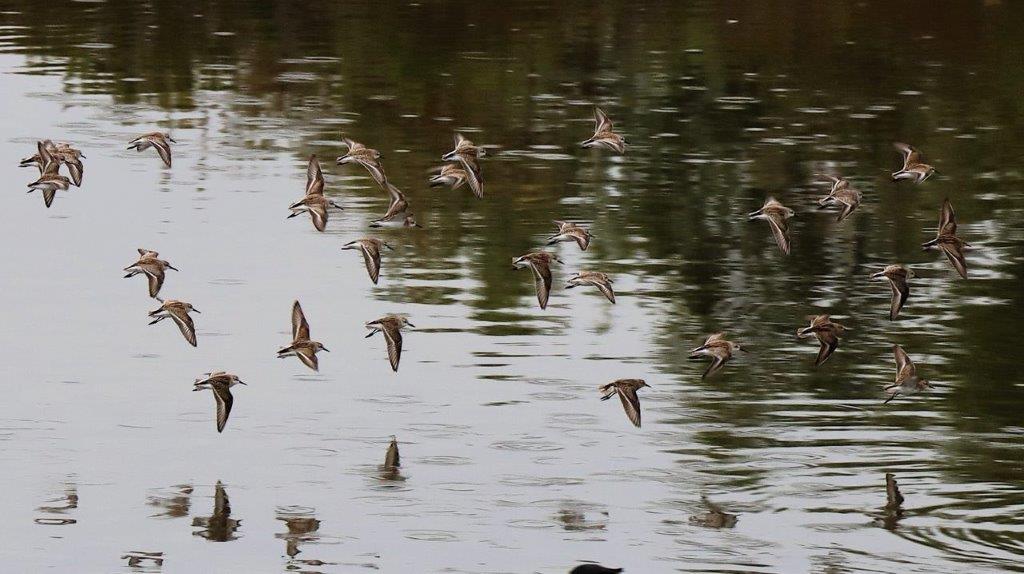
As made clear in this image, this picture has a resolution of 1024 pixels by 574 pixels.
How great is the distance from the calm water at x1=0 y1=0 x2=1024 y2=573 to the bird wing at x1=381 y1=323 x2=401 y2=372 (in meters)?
0.30

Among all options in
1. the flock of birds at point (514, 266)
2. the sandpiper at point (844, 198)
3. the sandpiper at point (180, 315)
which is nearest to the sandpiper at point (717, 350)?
the flock of birds at point (514, 266)

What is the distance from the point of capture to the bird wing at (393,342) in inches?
528

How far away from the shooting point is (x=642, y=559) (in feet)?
34.3

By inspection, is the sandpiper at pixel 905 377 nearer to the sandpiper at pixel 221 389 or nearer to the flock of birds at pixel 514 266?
the flock of birds at pixel 514 266

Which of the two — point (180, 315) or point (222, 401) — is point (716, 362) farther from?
point (180, 315)

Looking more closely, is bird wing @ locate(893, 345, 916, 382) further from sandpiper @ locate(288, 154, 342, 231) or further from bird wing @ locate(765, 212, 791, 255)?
sandpiper @ locate(288, 154, 342, 231)

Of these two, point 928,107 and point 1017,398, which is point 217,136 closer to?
point 928,107

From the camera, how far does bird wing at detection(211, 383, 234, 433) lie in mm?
12352

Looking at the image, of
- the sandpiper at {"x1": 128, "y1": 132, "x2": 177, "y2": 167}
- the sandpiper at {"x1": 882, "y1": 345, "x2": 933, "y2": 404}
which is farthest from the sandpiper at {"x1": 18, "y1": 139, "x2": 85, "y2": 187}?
the sandpiper at {"x1": 882, "y1": 345, "x2": 933, "y2": 404}

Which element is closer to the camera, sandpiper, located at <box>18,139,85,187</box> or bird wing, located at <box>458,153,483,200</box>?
bird wing, located at <box>458,153,483,200</box>

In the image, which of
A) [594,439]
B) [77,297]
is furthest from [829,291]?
[77,297]

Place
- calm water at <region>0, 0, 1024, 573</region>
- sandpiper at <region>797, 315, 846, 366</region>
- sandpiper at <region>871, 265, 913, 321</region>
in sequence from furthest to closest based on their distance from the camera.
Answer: sandpiper at <region>871, 265, 913, 321</region>, sandpiper at <region>797, 315, 846, 366</region>, calm water at <region>0, 0, 1024, 573</region>

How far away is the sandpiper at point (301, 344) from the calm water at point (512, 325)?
40 cm

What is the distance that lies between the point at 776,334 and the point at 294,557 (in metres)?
5.92
